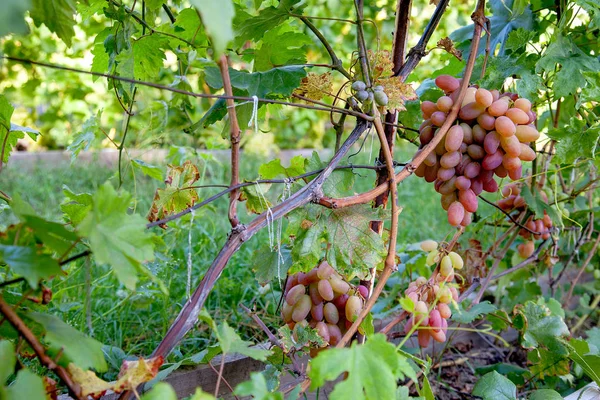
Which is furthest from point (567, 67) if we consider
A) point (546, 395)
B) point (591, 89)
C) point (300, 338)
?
point (300, 338)

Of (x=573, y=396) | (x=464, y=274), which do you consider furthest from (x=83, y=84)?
(x=573, y=396)

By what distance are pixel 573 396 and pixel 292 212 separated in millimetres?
691

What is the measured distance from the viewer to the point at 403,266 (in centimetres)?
173

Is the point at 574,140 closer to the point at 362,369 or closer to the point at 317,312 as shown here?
the point at 317,312

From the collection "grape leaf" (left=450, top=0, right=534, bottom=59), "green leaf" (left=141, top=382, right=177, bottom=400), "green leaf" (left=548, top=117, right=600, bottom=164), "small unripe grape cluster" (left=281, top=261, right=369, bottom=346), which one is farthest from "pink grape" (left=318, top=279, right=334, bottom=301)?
"grape leaf" (left=450, top=0, right=534, bottom=59)

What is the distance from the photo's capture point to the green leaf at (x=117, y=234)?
61 centimetres

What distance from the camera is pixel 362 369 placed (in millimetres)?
653

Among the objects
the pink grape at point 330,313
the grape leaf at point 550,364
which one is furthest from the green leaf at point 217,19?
the grape leaf at point 550,364

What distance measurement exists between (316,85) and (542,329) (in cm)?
68

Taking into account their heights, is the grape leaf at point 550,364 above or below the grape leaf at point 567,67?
below

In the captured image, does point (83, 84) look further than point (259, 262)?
Yes

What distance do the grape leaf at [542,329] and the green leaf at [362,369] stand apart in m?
0.66

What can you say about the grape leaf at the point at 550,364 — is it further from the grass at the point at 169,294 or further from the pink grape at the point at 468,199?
the grass at the point at 169,294

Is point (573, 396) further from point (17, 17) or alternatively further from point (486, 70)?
point (17, 17)
